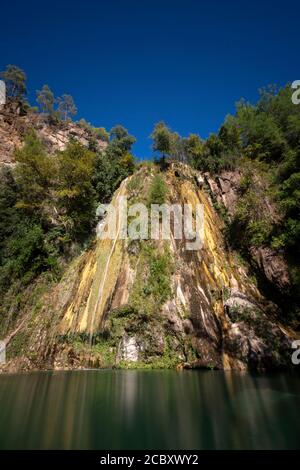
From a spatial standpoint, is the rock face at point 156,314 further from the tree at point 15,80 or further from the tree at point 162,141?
the tree at point 15,80

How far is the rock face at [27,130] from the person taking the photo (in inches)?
1533

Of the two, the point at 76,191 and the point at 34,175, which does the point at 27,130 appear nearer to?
the point at 34,175

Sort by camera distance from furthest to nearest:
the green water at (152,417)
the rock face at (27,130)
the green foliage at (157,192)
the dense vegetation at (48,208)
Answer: the rock face at (27,130), the dense vegetation at (48,208), the green foliage at (157,192), the green water at (152,417)

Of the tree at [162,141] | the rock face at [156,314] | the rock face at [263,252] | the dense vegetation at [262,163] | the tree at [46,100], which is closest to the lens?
the rock face at [156,314]

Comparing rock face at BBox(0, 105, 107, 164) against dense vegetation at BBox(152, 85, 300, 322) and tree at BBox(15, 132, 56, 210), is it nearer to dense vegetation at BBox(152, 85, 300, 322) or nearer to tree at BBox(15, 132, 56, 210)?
tree at BBox(15, 132, 56, 210)

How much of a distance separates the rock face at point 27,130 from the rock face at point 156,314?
23.6 m

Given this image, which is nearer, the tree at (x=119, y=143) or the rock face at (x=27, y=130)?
the tree at (x=119, y=143)

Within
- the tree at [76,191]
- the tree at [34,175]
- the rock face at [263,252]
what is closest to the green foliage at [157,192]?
the rock face at [263,252]

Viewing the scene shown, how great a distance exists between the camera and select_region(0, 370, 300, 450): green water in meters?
4.34

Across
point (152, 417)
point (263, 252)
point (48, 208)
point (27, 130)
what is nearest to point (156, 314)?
point (263, 252)

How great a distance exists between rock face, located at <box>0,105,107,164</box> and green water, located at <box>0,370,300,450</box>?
33.5 metres

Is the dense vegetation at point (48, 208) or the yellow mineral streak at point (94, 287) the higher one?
the dense vegetation at point (48, 208)

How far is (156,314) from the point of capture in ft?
51.3
